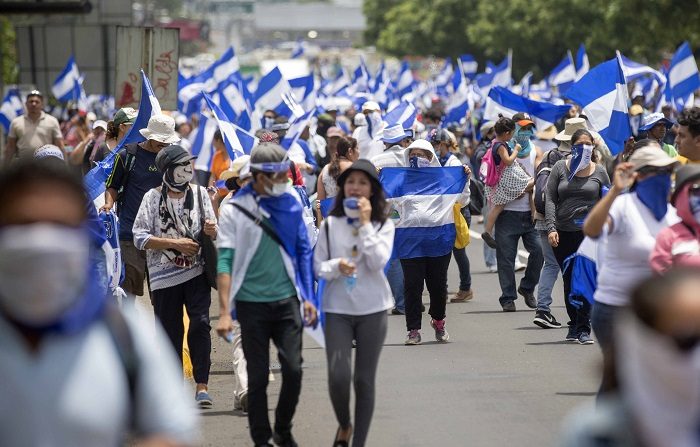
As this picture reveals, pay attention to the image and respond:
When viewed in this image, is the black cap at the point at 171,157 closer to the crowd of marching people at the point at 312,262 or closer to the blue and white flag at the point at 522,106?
the crowd of marching people at the point at 312,262

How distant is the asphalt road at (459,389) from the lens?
8.15m

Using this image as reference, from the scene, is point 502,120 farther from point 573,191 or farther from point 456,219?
point 573,191

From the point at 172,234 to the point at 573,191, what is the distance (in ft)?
11.6

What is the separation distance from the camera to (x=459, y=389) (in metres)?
9.43

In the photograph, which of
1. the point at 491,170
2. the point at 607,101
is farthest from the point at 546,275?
the point at 607,101

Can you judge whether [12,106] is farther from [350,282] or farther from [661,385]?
[661,385]

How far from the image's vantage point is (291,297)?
7.33 metres

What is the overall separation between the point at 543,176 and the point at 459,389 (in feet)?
9.70

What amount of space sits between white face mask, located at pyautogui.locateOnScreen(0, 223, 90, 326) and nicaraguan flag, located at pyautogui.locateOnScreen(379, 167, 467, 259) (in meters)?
8.06

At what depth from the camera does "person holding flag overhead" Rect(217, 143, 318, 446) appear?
7297mm

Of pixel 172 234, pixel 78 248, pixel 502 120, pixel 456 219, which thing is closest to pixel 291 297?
pixel 172 234

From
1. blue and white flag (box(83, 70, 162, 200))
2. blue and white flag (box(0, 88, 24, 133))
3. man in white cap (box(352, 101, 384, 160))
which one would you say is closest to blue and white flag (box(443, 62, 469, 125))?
man in white cap (box(352, 101, 384, 160))

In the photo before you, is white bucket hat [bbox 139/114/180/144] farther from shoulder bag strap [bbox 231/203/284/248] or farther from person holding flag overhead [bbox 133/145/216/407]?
shoulder bag strap [bbox 231/203/284/248]

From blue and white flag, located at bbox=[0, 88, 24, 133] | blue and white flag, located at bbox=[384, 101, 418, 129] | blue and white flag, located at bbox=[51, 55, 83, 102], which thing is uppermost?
blue and white flag, located at bbox=[384, 101, 418, 129]
